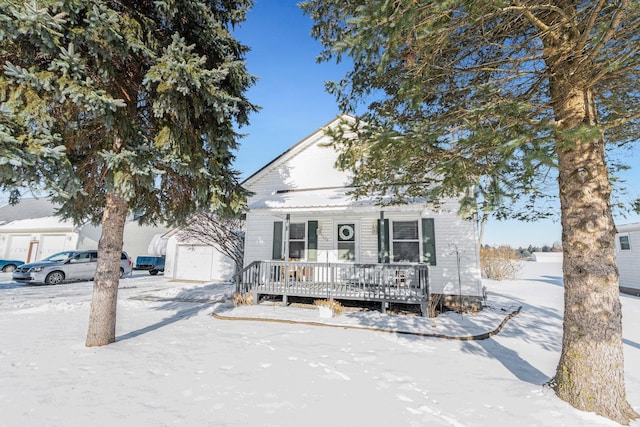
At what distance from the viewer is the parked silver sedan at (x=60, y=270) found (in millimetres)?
13555

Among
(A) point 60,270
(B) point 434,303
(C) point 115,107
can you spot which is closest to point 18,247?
(A) point 60,270

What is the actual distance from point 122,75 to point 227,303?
6626mm

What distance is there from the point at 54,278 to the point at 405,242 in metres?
16.3

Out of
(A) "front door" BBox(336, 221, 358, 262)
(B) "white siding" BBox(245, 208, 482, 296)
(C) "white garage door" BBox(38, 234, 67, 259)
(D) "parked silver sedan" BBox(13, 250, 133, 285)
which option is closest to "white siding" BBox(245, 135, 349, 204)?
(B) "white siding" BBox(245, 208, 482, 296)

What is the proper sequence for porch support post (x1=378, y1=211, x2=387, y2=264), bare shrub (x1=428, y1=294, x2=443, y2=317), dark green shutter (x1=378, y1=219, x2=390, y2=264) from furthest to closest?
dark green shutter (x1=378, y1=219, x2=390, y2=264) → porch support post (x1=378, y1=211, x2=387, y2=264) → bare shrub (x1=428, y1=294, x2=443, y2=317)

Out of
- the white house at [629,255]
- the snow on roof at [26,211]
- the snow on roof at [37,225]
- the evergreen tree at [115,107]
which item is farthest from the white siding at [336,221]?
the snow on roof at [26,211]

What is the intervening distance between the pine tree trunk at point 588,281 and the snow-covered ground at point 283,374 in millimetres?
269

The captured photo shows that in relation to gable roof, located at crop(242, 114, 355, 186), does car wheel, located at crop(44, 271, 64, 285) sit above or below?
below

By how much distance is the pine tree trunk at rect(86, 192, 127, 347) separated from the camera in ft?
16.2

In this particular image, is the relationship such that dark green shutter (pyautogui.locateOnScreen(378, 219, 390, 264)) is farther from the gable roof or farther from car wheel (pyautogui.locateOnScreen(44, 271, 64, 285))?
car wheel (pyautogui.locateOnScreen(44, 271, 64, 285))

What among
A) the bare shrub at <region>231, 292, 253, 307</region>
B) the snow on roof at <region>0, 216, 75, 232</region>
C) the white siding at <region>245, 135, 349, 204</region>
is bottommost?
Answer: the bare shrub at <region>231, 292, 253, 307</region>

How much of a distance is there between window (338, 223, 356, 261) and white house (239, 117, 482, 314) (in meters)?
0.03

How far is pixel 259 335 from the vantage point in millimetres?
5832

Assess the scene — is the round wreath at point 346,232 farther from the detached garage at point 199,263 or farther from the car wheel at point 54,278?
the car wheel at point 54,278
